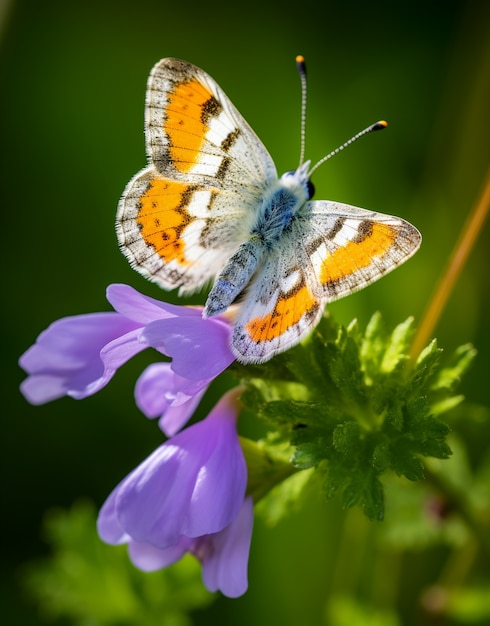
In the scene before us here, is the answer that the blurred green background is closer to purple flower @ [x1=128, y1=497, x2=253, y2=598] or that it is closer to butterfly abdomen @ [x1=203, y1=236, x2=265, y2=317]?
purple flower @ [x1=128, y1=497, x2=253, y2=598]

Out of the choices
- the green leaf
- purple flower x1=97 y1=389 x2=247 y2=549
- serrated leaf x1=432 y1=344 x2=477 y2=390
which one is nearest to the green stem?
serrated leaf x1=432 y1=344 x2=477 y2=390

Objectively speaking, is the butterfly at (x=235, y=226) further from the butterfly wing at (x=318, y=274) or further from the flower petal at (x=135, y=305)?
the flower petal at (x=135, y=305)

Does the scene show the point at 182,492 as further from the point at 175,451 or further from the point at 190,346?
the point at 190,346

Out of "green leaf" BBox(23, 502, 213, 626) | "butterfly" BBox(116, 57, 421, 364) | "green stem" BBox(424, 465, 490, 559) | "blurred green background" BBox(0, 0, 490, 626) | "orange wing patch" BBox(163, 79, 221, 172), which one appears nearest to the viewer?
"butterfly" BBox(116, 57, 421, 364)

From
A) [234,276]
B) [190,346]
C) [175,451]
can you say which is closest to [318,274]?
[234,276]

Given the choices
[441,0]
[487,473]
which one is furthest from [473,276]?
[441,0]

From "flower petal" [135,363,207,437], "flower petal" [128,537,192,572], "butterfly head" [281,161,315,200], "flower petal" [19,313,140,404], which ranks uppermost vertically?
"butterfly head" [281,161,315,200]

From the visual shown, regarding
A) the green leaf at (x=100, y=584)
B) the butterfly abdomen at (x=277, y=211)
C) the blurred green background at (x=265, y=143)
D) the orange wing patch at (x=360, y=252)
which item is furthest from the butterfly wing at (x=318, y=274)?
the blurred green background at (x=265, y=143)

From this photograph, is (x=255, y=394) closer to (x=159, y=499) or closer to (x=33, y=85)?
(x=159, y=499)
